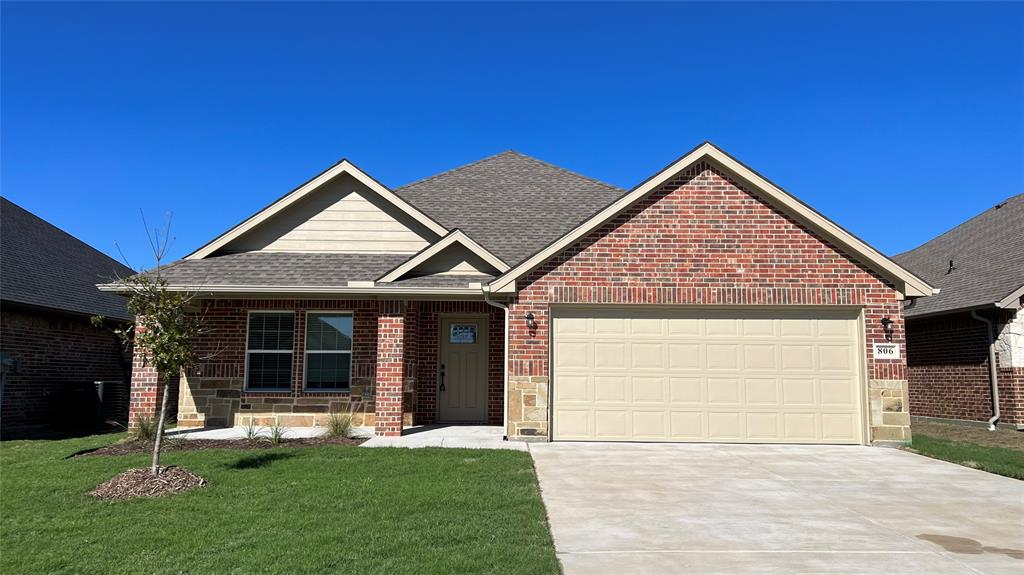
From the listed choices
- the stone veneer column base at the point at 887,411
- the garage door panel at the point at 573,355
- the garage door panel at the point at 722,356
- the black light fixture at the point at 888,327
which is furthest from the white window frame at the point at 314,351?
the black light fixture at the point at 888,327

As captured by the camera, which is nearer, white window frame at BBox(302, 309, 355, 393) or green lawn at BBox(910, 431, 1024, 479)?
green lawn at BBox(910, 431, 1024, 479)

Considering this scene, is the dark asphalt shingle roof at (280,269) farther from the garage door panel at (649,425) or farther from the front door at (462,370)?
the garage door panel at (649,425)

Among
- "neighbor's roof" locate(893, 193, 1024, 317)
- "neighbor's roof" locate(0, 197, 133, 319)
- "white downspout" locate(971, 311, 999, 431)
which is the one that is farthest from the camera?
"neighbor's roof" locate(893, 193, 1024, 317)

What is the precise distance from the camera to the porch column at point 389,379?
38.0 feet

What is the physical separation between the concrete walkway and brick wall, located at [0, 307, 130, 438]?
820 centimetres

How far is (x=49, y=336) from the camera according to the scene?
15.1m

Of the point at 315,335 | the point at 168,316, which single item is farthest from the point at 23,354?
the point at 168,316

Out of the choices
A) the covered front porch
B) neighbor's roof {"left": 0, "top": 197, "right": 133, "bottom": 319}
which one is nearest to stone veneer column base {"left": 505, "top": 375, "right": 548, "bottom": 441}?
the covered front porch

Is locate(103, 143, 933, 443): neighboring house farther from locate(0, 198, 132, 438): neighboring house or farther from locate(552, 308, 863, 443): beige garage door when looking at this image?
locate(0, 198, 132, 438): neighboring house

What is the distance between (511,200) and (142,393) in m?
9.51

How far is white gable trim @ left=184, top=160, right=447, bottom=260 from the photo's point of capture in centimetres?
1351

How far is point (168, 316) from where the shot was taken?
8219mm

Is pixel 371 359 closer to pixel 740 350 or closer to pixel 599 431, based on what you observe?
pixel 599 431

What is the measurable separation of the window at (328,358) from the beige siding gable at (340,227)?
169 centimetres
